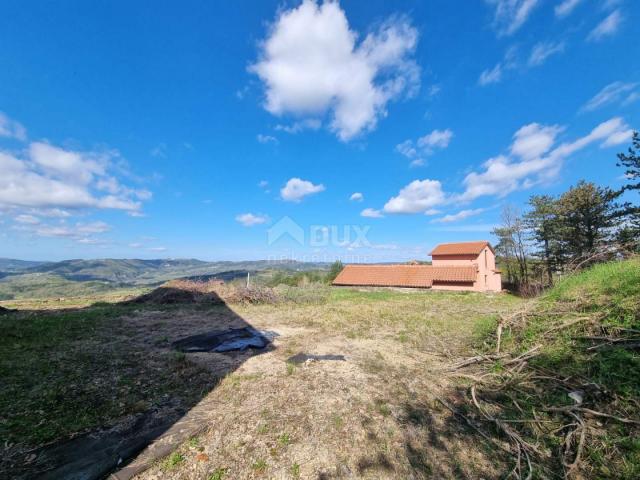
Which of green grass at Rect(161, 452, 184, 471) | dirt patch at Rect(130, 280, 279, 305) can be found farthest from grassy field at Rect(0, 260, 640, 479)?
dirt patch at Rect(130, 280, 279, 305)

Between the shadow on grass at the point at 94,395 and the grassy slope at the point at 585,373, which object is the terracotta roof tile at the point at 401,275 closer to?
the grassy slope at the point at 585,373

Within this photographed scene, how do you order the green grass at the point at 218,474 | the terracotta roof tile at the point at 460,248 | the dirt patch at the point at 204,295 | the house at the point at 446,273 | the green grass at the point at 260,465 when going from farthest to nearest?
the terracotta roof tile at the point at 460,248
the house at the point at 446,273
the dirt patch at the point at 204,295
the green grass at the point at 260,465
the green grass at the point at 218,474

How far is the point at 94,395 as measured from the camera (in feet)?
11.3

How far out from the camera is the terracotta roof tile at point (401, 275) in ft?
63.7

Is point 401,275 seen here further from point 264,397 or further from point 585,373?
point 264,397

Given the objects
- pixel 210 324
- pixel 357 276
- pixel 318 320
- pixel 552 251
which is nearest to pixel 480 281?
pixel 552 251

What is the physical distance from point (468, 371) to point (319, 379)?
2585 mm

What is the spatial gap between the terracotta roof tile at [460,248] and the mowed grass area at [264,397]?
16.2 metres

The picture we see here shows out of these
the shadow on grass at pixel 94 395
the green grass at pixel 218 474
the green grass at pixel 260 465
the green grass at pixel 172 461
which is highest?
the shadow on grass at pixel 94 395

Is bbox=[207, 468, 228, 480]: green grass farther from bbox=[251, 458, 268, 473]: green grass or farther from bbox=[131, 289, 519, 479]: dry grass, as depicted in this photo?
bbox=[251, 458, 268, 473]: green grass

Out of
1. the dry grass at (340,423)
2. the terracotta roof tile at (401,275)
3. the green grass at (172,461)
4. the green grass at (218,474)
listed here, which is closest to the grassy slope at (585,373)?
the dry grass at (340,423)

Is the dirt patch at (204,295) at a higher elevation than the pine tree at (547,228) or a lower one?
lower

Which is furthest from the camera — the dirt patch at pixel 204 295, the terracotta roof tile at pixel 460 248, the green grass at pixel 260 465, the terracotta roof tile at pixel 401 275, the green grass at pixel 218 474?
the terracotta roof tile at pixel 460 248

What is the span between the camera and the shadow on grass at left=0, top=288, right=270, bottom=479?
92.0 inches
